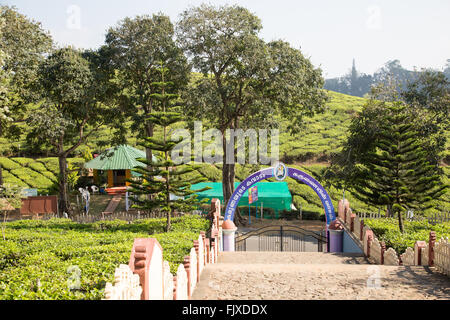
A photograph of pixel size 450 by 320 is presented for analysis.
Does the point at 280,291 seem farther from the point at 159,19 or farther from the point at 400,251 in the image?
the point at 159,19

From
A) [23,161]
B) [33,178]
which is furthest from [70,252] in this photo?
[23,161]

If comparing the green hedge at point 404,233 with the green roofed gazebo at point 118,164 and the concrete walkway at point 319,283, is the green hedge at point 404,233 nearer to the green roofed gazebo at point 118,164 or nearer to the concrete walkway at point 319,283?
the concrete walkway at point 319,283

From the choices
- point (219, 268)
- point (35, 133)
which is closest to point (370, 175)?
point (219, 268)

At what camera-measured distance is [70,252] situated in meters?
11.6

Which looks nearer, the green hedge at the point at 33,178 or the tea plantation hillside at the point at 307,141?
the green hedge at the point at 33,178

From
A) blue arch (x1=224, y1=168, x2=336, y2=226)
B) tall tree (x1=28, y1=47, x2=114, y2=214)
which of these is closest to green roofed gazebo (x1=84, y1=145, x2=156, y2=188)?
tall tree (x1=28, y1=47, x2=114, y2=214)

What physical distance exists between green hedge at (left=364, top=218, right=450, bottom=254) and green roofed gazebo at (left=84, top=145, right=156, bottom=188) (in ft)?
56.4

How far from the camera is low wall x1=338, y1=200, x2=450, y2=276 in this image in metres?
10.7

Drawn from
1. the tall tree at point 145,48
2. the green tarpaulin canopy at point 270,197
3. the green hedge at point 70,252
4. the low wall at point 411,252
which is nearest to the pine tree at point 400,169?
the low wall at point 411,252

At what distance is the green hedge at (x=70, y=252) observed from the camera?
7.24 metres

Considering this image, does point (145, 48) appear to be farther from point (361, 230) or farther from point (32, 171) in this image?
point (32, 171)

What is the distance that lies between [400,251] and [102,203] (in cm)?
2082

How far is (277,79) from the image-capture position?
20.5 meters

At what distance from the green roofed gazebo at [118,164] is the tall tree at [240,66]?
918 cm
